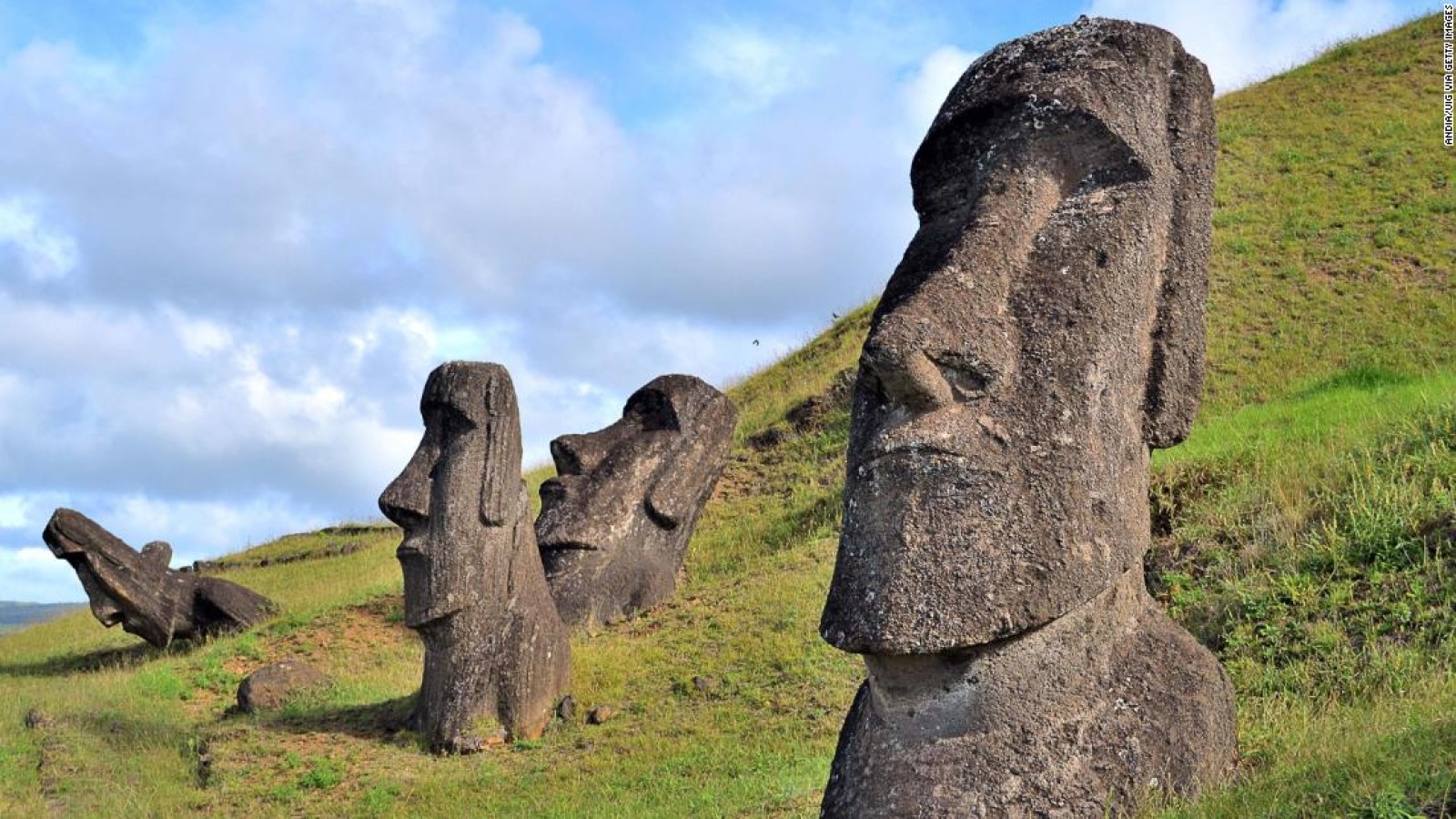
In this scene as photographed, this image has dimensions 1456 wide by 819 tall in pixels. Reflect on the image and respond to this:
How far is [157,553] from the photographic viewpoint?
63.9ft

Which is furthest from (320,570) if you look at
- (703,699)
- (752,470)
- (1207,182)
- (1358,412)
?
(1207,182)

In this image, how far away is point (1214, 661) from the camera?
6.02 m

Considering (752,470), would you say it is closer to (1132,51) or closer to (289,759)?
(289,759)

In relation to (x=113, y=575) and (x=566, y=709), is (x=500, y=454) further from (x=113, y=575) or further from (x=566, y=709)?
(x=113, y=575)

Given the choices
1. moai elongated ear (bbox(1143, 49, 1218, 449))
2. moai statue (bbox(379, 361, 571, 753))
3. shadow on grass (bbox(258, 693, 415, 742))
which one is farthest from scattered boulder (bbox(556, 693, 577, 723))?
moai elongated ear (bbox(1143, 49, 1218, 449))

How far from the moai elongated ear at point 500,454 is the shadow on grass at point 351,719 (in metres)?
2.02

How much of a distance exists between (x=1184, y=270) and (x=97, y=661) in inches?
674

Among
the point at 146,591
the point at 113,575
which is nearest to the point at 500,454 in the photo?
the point at 146,591

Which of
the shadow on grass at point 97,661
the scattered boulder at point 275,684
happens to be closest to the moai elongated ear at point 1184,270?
the scattered boulder at point 275,684

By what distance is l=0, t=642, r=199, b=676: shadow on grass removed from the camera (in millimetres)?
18781

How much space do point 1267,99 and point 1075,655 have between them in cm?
2732

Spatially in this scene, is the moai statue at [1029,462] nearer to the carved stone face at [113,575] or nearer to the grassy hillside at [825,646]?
the grassy hillside at [825,646]

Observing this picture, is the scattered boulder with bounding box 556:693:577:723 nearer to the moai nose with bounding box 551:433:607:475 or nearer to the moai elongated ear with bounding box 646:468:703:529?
the moai elongated ear with bounding box 646:468:703:529

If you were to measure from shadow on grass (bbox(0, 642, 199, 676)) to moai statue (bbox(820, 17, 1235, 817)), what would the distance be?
A: 15.1 meters
